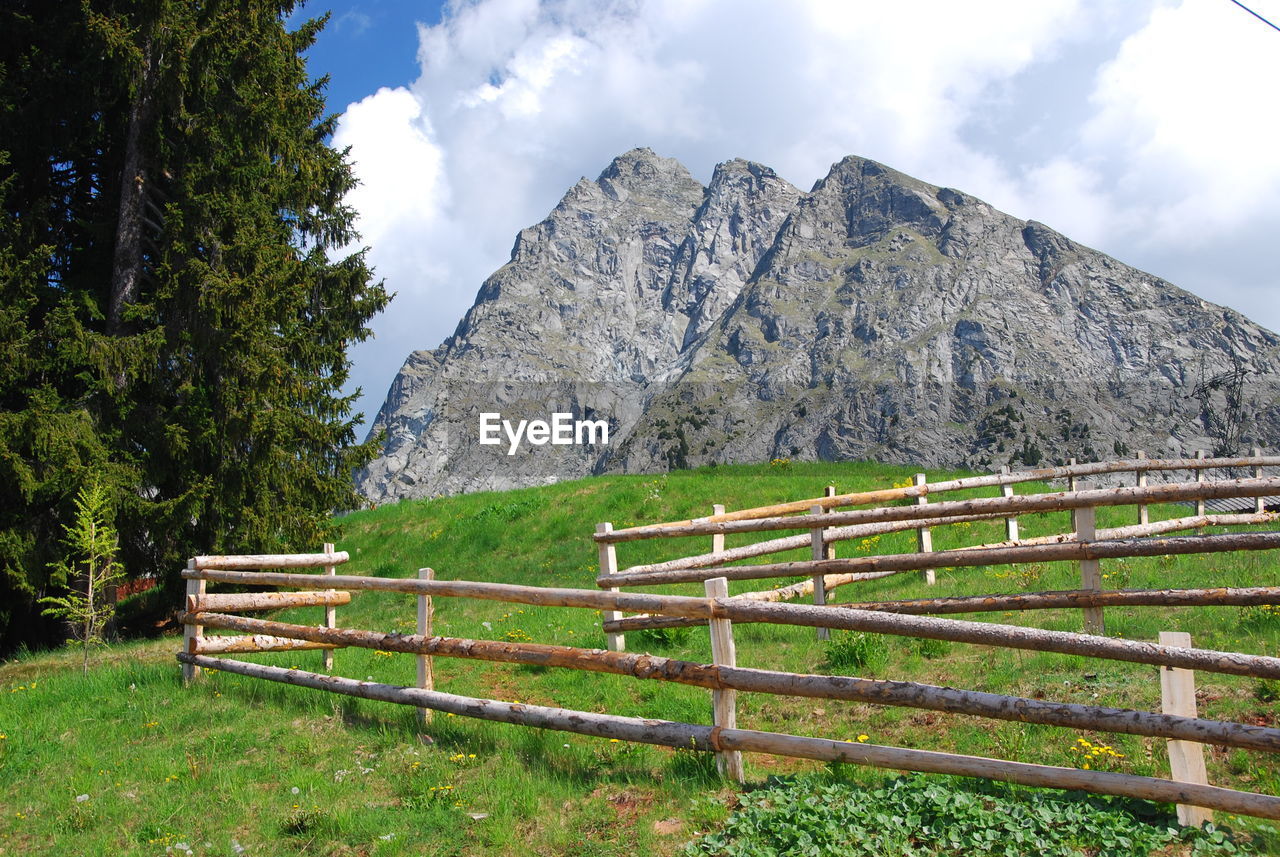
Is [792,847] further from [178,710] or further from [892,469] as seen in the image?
[892,469]

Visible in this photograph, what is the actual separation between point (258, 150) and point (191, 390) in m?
5.14

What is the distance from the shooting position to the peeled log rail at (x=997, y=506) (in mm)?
8859

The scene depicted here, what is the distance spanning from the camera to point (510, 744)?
7.29m

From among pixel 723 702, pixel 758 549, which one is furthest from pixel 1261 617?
pixel 758 549

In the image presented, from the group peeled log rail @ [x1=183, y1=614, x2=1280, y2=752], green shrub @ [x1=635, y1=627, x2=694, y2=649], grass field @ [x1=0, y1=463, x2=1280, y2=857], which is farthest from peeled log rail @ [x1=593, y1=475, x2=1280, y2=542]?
peeled log rail @ [x1=183, y1=614, x2=1280, y2=752]

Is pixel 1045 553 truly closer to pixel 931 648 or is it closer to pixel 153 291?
pixel 931 648

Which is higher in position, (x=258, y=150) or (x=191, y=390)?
(x=258, y=150)

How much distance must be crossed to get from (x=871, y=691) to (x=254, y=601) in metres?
8.18

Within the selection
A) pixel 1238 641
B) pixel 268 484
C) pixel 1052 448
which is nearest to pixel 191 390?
pixel 268 484

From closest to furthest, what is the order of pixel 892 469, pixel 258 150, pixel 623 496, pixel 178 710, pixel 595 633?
pixel 178 710 < pixel 595 633 < pixel 258 150 < pixel 623 496 < pixel 892 469

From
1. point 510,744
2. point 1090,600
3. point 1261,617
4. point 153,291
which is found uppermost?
point 153,291

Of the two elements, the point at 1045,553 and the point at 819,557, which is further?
the point at 819,557

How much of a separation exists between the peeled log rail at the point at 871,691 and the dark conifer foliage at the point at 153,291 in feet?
28.3

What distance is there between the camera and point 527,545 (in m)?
19.7
